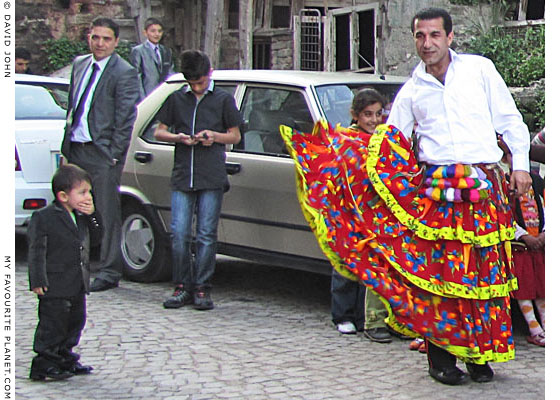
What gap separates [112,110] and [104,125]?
0.14 meters

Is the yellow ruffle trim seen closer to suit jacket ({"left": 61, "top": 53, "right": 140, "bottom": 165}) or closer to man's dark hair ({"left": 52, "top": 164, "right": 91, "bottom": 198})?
man's dark hair ({"left": 52, "top": 164, "right": 91, "bottom": 198})

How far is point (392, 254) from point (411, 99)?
844mm

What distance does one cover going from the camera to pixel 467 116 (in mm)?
5711

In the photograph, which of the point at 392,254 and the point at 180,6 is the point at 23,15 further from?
the point at 392,254

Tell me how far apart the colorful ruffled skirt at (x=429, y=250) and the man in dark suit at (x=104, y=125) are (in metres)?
2.90

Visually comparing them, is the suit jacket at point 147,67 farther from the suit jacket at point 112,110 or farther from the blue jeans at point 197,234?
the blue jeans at point 197,234

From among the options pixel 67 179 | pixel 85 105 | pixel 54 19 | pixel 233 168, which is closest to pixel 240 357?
pixel 67 179

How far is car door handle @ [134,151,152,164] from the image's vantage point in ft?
28.1

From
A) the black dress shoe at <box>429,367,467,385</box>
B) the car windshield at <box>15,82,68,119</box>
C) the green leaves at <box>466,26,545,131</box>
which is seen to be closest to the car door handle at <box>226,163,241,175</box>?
the car windshield at <box>15,82,68,119</box>

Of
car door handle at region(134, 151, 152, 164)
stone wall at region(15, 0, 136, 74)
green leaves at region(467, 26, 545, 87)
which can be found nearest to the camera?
car door handle at region(134, 151, 152, 164)

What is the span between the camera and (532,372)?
6.09 meters

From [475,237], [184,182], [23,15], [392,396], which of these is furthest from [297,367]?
[23,15]

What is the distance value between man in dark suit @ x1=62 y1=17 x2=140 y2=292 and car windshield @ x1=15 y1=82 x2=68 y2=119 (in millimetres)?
1238

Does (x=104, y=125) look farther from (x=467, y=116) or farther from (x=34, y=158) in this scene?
(x=467, y=116)
